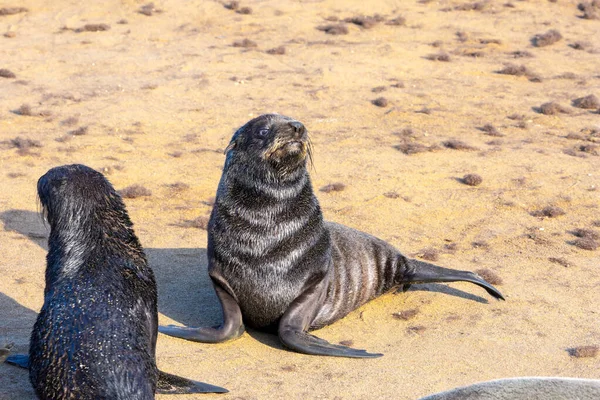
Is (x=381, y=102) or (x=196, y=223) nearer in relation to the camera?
(x=196, y=223)

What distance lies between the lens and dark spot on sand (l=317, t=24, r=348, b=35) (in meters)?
16.5

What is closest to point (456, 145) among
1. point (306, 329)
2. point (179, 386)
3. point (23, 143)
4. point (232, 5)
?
point (306, 329)

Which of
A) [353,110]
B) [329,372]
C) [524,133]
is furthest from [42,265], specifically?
[524,133]

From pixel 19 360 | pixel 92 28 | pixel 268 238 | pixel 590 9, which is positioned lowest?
pixel 92 28

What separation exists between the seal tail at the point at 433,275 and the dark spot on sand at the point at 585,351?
1060mm

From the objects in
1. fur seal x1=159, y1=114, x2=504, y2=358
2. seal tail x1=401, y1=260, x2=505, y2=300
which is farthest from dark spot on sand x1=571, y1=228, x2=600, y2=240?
fur seal x1=159, y1=114, x2=504, y2=358

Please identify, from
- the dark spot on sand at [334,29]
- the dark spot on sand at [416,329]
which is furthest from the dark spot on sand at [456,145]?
the dark spot on sand at [334,29]

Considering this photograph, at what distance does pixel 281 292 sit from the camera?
7062 mm

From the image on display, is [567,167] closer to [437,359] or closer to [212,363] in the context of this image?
[437,359]

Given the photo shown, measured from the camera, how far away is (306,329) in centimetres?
709

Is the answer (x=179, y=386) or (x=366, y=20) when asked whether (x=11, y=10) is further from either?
(x=179, y=386)

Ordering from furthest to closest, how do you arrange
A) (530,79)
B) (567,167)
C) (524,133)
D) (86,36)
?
(86,36)
(530,79)
(524,133)
(567,167)

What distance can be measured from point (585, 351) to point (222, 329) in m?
2.71

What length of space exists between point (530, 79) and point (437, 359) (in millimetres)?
8898
